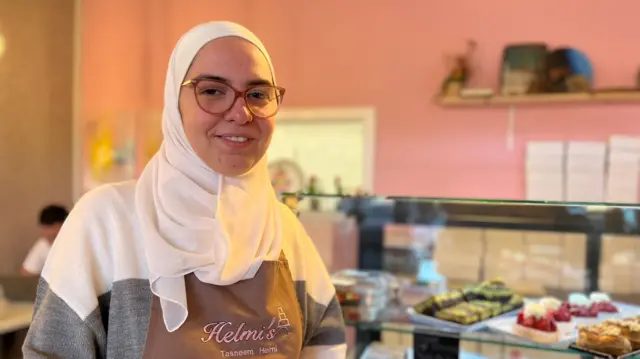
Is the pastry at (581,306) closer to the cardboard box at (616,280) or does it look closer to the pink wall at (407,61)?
the cardboard box at (616,280)

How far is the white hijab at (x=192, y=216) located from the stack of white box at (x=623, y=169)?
282cm

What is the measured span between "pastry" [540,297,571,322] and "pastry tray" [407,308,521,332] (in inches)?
4.2

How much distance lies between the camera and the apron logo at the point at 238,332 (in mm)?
1162

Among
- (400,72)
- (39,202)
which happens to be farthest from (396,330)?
(39,202)

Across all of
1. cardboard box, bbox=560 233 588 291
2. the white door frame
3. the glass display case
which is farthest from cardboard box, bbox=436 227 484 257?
the white door frame

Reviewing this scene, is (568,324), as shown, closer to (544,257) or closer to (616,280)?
(616,280)

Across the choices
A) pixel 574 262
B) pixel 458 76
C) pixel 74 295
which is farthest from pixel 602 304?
pixel 458 76

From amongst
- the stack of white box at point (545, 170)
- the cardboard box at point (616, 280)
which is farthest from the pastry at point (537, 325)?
the stack of white box at point (545, 170)

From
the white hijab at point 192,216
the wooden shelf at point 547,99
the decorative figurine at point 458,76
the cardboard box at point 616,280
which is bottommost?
the cardboard box at point 616,280

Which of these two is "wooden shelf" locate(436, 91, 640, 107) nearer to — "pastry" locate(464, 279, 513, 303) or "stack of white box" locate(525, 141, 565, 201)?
"stack of white box" locate(525, 141, 565, 201)

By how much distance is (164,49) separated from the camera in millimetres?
4434

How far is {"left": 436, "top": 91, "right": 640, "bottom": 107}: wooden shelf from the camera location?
3330 mm

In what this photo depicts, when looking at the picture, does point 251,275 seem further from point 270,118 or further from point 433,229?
point 433,229

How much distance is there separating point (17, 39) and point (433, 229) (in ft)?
9.87
